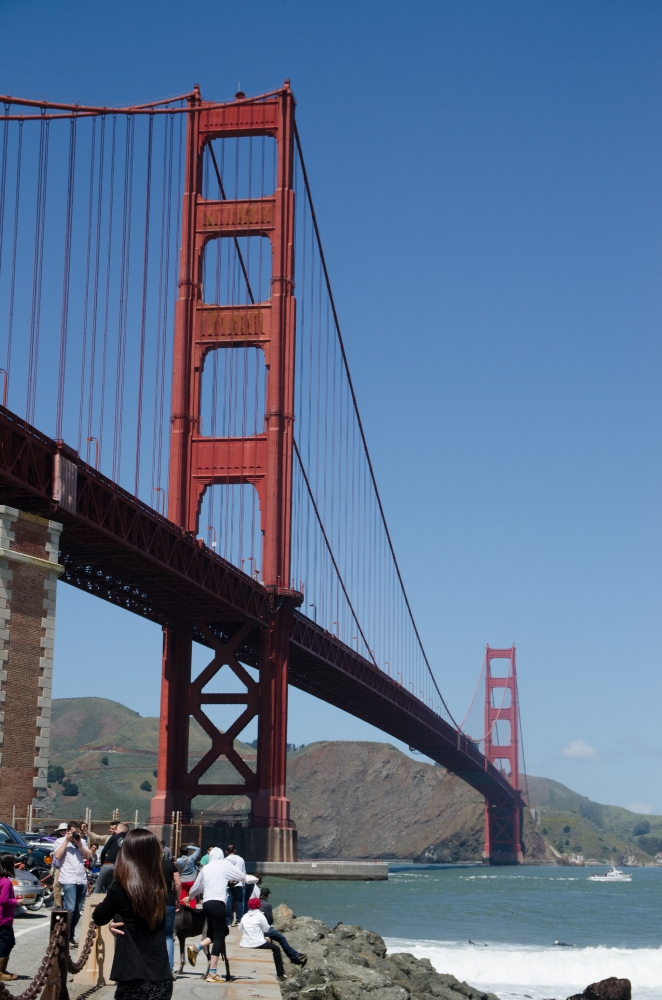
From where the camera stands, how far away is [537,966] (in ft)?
108

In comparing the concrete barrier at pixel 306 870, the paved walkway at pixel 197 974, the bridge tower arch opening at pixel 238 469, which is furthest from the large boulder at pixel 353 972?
the bridge tower arch opening at pixel 238 469

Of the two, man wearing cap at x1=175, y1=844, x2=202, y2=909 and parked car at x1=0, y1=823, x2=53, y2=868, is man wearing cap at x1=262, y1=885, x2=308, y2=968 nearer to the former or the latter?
man wearing cap at x1=175, y1=844, x2=202, y2=909

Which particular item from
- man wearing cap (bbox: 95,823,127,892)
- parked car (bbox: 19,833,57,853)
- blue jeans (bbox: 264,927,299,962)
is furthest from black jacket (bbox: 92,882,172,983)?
parked car (bbox: 19,833,57,853)

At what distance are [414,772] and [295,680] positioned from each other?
133 metres

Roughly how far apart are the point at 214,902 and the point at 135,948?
7277 millimetres

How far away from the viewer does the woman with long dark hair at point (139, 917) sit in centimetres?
704

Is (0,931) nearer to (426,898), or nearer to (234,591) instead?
(234,591)

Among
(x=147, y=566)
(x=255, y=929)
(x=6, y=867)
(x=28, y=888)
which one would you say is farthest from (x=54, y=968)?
(x=147, y=566)

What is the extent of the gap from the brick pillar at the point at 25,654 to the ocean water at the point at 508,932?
369 inches

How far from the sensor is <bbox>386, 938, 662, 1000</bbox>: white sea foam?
96.1ft

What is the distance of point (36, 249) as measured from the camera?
36031 mm

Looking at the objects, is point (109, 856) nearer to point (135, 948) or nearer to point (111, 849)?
point (111, 849)

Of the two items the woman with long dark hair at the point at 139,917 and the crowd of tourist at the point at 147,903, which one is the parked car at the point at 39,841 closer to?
the crowd of tourist at the point at 147,903

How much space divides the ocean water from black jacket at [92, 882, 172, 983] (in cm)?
2115
